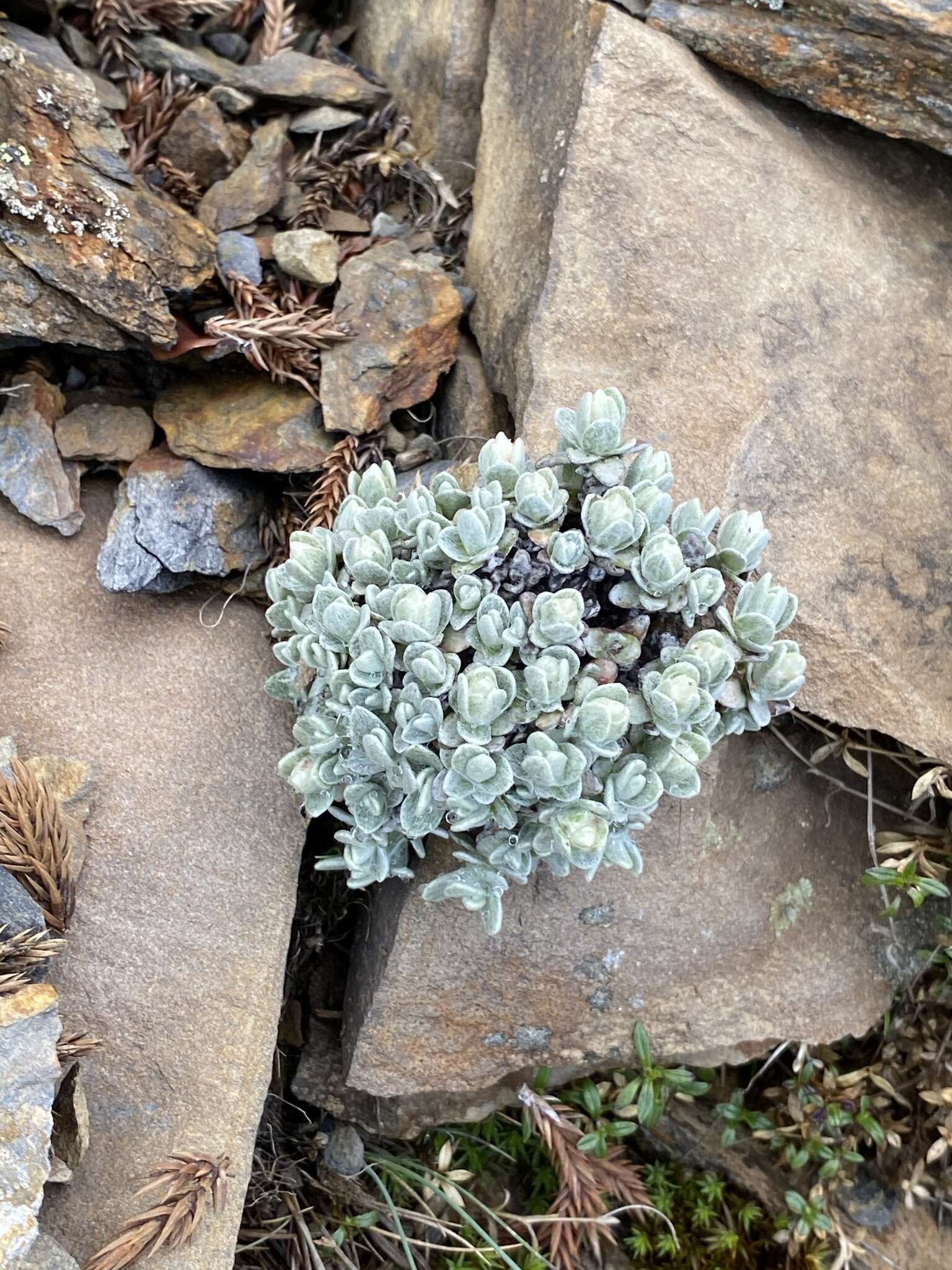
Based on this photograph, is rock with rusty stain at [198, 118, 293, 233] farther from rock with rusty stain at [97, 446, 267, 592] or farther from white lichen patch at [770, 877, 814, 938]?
white lichen patch at [770, 877, 814, 938]

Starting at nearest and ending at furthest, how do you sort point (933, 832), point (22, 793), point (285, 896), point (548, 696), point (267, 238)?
1. point (548, 696)
2. point (22, 793)
3. point (285, 896)
4. point (933, 832)
5. point (267, 238)

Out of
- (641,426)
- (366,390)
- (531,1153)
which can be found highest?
(641,426)

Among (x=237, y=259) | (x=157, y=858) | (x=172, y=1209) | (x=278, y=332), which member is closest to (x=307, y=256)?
(x=237, y=259)

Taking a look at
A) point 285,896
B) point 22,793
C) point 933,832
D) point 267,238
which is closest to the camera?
point 22,793

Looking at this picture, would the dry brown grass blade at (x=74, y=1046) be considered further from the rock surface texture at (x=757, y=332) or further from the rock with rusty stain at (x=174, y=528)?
the rock surface texture at (x=757, y=332)

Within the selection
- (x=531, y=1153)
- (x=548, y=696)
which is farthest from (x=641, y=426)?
(x=531, y=1153)

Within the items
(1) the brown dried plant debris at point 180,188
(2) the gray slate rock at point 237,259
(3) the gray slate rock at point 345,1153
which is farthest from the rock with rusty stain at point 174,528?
(3) the gray slate rock at point 345,1153

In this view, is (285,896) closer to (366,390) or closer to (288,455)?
(288,455)
